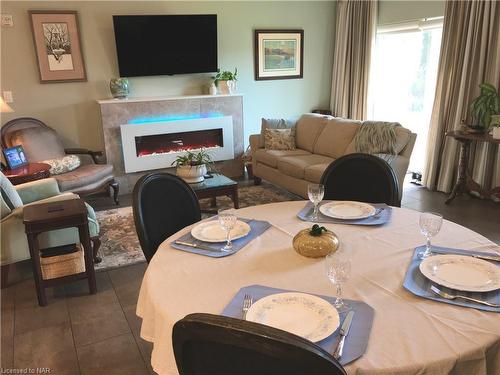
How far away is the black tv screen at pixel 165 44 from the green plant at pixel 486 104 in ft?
10.0

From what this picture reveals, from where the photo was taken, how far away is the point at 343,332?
1.07m

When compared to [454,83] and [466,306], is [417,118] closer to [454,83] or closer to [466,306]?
[454,83]

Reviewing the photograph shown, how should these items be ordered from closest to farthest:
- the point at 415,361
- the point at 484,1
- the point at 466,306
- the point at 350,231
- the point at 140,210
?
the point at 415,361
the point at 466,306
the point at 350,231
the point at 140,210
the point at 484,1

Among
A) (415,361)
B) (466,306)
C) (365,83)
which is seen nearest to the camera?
(415,361)

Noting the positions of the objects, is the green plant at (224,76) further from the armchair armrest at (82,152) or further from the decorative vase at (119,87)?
the armchair armrest at (82,152)

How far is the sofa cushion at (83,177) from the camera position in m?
4.05

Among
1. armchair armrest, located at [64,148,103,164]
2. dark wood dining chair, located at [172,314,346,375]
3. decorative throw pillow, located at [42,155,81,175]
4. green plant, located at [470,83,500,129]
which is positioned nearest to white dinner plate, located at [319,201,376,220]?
dark wood dining chair, located at [172,314,346,375]

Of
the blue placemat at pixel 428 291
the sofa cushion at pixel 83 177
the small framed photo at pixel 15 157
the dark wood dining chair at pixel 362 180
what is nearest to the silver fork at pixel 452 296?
the blue placemat at pixel 428 291

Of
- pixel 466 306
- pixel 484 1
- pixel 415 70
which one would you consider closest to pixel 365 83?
pixel 415 70

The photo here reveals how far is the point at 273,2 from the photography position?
5.64 meters

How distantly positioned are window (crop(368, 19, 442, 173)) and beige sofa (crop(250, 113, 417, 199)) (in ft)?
4.31

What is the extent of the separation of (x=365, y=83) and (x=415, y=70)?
2.26ft

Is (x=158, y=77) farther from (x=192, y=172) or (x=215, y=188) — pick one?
(x=215, y=188)

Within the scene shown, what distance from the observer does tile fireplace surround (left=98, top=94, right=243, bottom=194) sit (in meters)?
4.80
